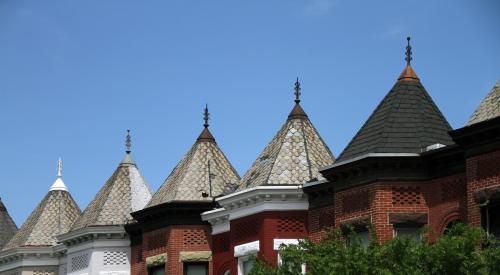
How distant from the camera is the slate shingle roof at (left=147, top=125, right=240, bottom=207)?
4425 centimetres

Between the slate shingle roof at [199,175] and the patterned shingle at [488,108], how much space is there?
Answer: 12.5m

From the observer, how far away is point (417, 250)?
3069 cm

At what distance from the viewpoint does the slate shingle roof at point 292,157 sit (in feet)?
133

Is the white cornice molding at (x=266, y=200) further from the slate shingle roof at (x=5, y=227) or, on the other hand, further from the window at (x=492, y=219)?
the slate shingle roof at (x=5, y=227)

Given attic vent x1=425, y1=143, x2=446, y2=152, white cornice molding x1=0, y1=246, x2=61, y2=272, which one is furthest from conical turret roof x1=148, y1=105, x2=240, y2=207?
attic vent x1=425, y1=143, x2=446, y2=152

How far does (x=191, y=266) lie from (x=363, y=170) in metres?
9.70

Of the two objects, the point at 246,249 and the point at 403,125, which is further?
the point at 246,249

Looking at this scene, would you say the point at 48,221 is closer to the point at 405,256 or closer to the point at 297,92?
the point at 297,92

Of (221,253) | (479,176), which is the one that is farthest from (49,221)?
(479,176)

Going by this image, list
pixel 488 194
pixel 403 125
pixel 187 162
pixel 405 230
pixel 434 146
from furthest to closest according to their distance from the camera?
1. pixel 187 162
2. pixel 403 125
3. pixel 405 230
4. pixel 434 146
5. pixel 488 194

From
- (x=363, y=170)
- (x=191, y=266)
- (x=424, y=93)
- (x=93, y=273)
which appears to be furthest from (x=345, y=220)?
(x=93, y=273)

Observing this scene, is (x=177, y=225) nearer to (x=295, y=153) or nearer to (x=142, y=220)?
(x=142, y=220)

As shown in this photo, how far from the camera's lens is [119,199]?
48.7m

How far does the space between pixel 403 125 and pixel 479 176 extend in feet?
12.9
